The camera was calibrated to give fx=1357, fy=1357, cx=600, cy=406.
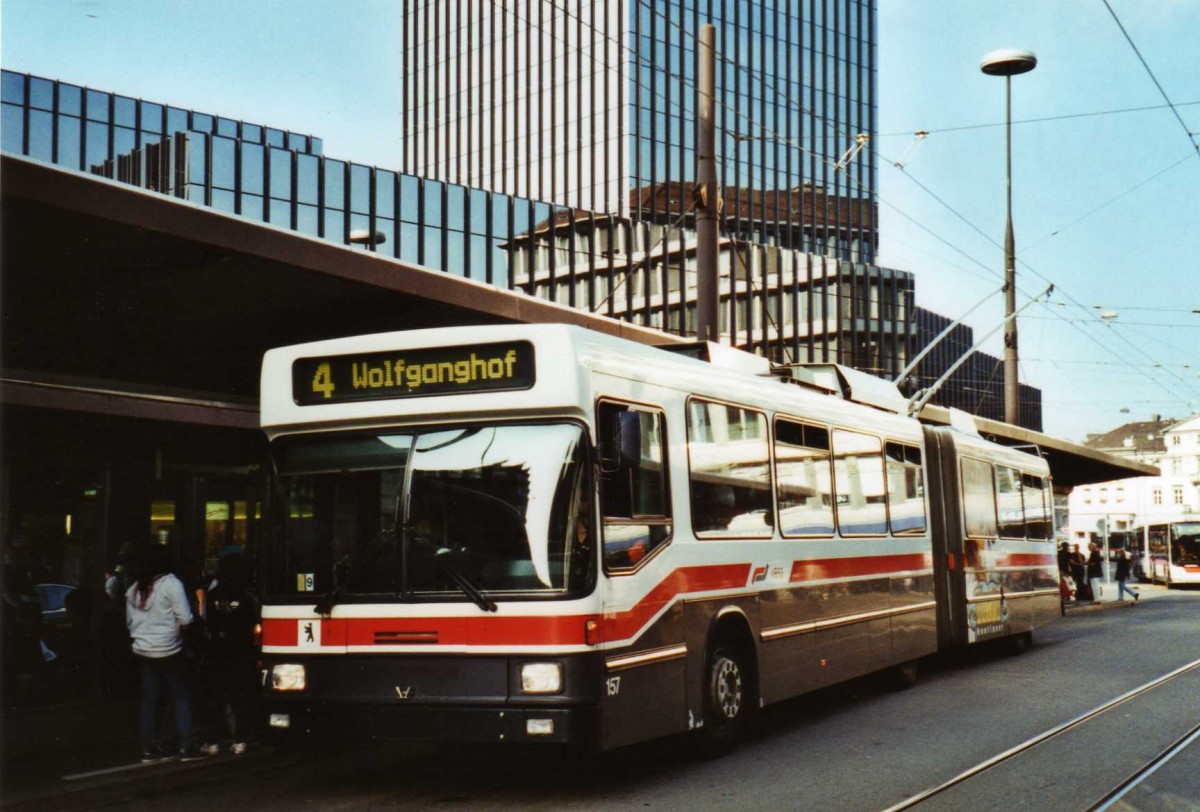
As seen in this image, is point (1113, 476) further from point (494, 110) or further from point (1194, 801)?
point (494, 110)

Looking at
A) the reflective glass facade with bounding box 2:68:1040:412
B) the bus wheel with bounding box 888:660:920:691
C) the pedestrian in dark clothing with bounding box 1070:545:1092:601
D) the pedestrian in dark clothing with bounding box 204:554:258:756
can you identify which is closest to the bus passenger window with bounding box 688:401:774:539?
the pedestrian in dark clothing with bounding box 204:554:258:756

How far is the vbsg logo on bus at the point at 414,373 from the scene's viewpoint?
7.92 m

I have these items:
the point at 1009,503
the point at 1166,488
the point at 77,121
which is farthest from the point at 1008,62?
the point at 1166,488

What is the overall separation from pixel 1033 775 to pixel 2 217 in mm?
7703

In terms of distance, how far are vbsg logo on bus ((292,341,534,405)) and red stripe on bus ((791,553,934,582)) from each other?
3792 mm

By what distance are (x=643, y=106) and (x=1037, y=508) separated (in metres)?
53.5

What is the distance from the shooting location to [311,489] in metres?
8.27

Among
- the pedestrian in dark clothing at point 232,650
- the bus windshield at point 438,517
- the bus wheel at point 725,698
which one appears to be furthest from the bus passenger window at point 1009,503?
the bus windshield at point 438,517

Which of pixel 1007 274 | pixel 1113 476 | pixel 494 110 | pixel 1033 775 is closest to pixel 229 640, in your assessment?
pixel 1033 775

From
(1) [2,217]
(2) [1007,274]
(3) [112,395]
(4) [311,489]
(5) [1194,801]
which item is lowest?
(5) [1194,801]

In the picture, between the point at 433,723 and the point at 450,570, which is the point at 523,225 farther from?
the point at 433,723

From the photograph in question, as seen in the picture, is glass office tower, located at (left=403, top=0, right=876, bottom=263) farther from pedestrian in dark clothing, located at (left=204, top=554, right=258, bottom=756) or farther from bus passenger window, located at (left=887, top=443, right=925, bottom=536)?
pedestrian in dark clothing, located at (left=204, top=554, right=258, bottom=756)

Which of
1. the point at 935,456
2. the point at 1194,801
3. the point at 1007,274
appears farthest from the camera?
the point at 1007,274

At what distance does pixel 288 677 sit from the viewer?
8.19m
